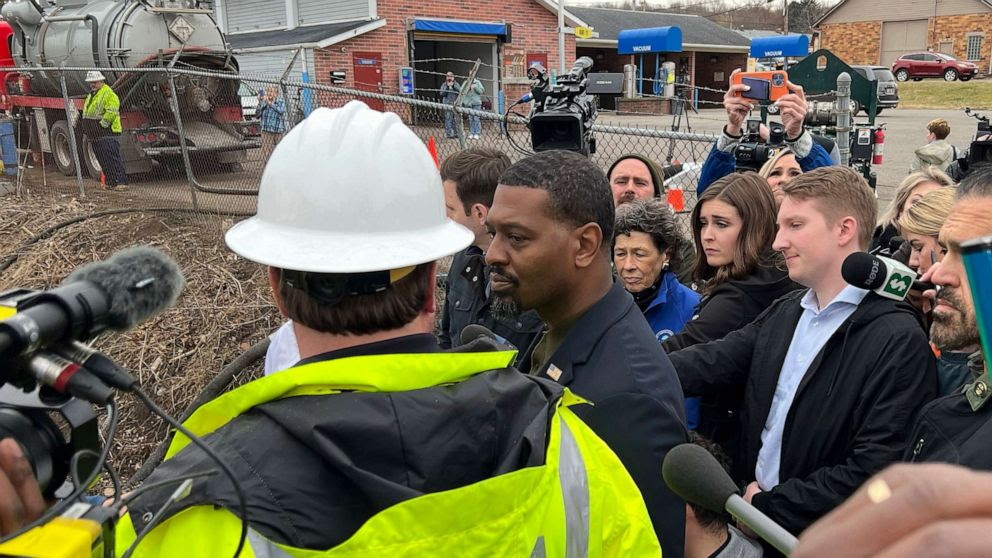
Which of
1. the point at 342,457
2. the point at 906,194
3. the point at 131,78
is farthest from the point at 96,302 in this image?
the point at 131,78

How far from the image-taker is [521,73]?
2716 cm

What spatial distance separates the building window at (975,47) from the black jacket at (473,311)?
194 ft

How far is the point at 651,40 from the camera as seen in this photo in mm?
33719

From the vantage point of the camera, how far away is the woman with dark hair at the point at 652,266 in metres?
3.61

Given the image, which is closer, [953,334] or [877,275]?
[953,334]

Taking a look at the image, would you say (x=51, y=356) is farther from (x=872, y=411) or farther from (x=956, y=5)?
(x=956, y=5)

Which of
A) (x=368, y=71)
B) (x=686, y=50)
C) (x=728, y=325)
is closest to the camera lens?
(x=728, y=325)

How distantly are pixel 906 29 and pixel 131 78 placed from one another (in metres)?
57.2

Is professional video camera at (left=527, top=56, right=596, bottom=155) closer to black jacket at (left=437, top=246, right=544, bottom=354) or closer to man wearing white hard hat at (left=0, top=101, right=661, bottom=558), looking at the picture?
black jacket at (left=437, top=246, right=544, bottom=354)

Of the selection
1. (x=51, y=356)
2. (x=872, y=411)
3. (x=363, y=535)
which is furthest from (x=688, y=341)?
(x=51, y=356)

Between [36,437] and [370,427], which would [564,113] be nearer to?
[370,427]

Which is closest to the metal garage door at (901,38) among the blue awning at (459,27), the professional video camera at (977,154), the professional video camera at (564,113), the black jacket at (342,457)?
the blue awning at (459,27)

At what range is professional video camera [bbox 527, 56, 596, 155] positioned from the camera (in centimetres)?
399

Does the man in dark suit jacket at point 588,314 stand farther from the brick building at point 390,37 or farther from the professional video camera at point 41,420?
the brick building at point 390,37
